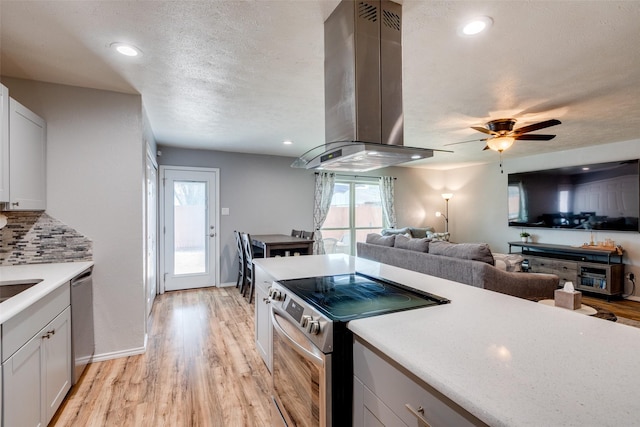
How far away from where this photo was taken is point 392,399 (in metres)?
1.02

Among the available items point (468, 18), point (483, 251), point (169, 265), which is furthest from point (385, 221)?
point (468, 18)

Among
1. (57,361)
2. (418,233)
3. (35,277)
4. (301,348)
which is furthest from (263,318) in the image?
(418,233)

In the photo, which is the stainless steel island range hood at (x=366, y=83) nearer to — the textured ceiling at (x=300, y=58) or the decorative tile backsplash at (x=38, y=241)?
the textured ceiling at (x=300, y=58)

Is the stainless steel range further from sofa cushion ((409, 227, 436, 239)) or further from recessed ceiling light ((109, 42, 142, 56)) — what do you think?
sofa cushion ((409, 227, 436, 239))

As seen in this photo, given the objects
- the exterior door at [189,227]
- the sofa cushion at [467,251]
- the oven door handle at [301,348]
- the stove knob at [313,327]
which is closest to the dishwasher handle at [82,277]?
the oven door handle at [301,348]

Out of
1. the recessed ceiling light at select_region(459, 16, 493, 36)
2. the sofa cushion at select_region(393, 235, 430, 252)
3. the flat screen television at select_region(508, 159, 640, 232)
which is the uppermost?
the recessed ceiling light at select_region(459, 16, 493, 36)

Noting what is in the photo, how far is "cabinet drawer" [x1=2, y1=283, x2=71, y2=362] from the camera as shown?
55.8 inches

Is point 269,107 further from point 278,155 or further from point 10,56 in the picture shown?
point 278,155

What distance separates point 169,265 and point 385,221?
4498 millimetres

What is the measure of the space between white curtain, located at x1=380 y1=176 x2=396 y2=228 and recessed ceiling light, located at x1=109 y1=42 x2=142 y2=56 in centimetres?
552

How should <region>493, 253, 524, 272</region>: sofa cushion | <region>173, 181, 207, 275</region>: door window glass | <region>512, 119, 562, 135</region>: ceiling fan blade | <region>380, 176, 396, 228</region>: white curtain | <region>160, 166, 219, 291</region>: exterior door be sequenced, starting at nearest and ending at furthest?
1. <region>512, 119, 562, 135</region>: ceiling fan blade
2. <region>493, 253, 524, 272</region>: sofa cushion
3. <region>160, 166, 219, 291</region>: exterior door
4. <region>173, 181, 207, 275</region>: door window glass
5. <region>380, 176, 396, 228</region>: white curtain

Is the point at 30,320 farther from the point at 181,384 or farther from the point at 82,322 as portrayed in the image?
the point at 181,384

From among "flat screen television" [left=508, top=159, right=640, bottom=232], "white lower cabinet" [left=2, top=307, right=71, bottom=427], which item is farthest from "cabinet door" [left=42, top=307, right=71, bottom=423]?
"flat screen television" [left=508, top=159, right=640, bottom=232]

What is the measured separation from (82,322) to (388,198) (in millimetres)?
5832
